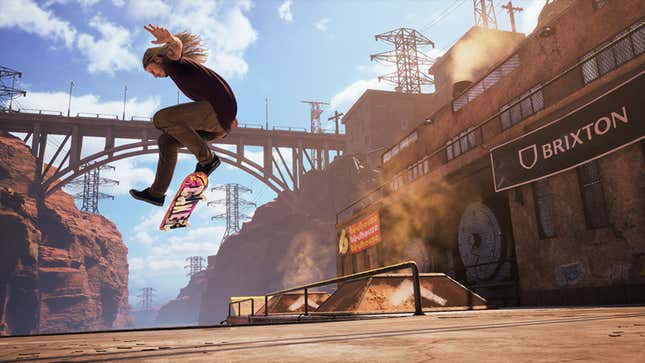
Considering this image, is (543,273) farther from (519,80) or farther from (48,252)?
(48,252)

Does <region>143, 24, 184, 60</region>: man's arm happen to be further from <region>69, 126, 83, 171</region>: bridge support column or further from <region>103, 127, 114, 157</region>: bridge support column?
<region>103, 127, 114, 157</region>: bridge support column

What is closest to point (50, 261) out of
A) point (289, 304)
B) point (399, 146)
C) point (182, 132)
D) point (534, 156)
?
point (399, 146)

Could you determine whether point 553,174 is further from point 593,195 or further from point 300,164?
point 300,164

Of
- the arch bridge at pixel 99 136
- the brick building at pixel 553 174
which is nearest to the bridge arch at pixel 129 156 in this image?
the arch bridge at pixel 99 136

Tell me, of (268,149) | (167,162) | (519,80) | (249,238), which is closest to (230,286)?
(249,238)

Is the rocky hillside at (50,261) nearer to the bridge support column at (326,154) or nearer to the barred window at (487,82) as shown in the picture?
the bridge support column at (326,154)

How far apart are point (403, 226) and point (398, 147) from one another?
16.9 ft

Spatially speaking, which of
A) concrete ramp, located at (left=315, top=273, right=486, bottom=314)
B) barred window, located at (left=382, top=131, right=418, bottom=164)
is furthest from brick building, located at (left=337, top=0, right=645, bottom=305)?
concrete ramp, located at (left=315, top=273, right=486, bottom=314)

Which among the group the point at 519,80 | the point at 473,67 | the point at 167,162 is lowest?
the point at 167,162

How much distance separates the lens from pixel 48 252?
75.1 meters

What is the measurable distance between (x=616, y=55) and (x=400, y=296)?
8.16 m

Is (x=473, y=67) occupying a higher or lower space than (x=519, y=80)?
higher

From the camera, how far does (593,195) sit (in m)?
11.3

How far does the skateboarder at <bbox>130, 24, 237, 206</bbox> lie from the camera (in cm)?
469
